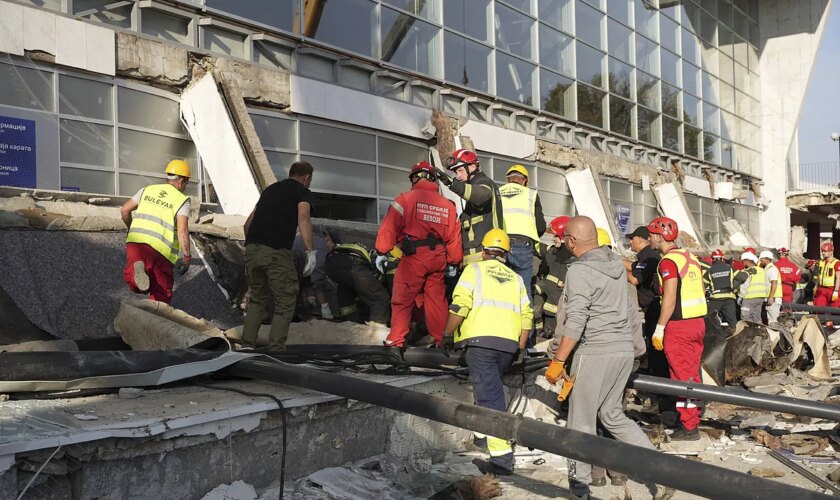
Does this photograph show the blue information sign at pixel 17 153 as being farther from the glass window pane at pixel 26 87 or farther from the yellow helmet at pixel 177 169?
the yellow helmet at pixel 177 169

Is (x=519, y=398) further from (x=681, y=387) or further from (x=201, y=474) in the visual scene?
(x=201, y=474)

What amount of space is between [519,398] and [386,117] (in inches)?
334

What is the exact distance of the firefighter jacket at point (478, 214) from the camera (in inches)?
290

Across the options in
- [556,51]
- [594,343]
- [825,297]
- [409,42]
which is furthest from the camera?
[556,51]

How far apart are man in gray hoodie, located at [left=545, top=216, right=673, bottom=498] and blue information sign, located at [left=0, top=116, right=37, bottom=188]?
7.23 meters

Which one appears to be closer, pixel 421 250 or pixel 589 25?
pixel 421 250

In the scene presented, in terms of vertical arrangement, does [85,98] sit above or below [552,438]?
above

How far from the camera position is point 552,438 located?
3664 mm

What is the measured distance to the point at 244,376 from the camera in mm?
5168

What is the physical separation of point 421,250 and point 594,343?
2.38m

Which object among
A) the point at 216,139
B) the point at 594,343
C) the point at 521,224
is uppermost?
the point at 216,139

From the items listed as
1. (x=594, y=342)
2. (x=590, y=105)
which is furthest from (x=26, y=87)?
(x=590, y=105)

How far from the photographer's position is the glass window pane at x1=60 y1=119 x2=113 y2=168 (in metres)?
9.84

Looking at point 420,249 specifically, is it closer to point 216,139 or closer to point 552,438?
point 552,438
